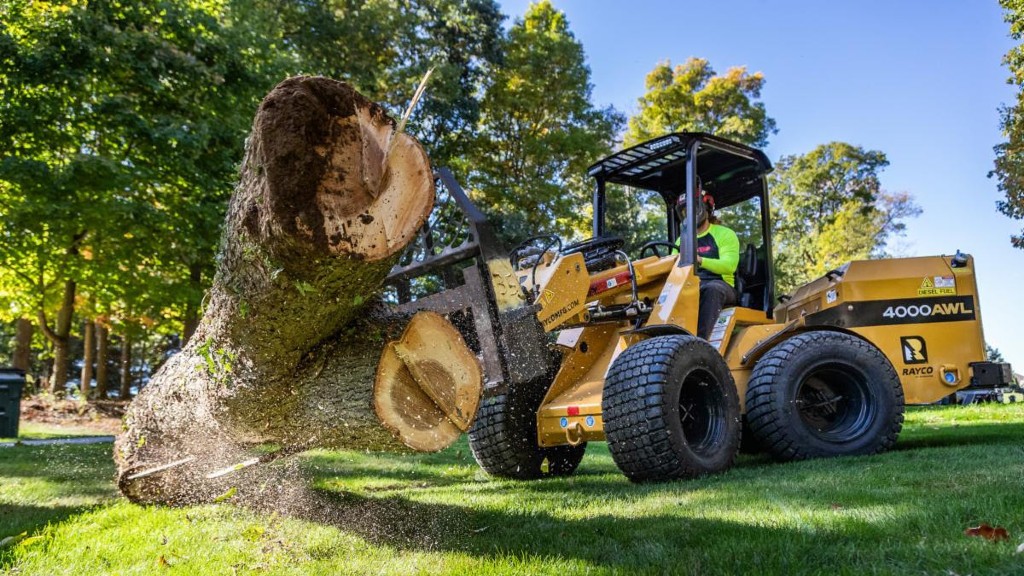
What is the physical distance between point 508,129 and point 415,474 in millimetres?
15005

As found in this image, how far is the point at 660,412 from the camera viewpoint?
457 cm

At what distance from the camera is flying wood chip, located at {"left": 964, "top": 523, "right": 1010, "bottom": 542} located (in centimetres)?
Answer: 261

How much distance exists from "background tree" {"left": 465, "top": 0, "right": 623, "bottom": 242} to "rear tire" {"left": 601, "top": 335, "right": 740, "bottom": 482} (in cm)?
1425

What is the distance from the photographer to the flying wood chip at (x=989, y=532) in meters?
2.61

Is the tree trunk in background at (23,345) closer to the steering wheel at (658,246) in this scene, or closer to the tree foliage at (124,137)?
the tree foliage at (124,137)

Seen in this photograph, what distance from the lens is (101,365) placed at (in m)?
19.3

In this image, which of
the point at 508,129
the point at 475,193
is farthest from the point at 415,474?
the point at 508,129

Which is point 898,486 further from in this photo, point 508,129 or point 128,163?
point 508,129

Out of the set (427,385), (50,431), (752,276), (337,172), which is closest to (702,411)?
(752,276)

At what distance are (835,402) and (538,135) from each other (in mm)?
15556

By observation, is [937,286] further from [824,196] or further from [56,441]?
[824,196]

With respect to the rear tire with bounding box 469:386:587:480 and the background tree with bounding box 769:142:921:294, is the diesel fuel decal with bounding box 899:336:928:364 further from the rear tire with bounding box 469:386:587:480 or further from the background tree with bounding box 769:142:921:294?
the background tree with bounding box 769:142:921:294

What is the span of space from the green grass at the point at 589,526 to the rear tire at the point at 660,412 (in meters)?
0.18

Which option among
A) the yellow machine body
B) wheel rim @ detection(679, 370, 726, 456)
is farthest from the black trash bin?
wheel rim @ detection(679, 370, 726, 456)
